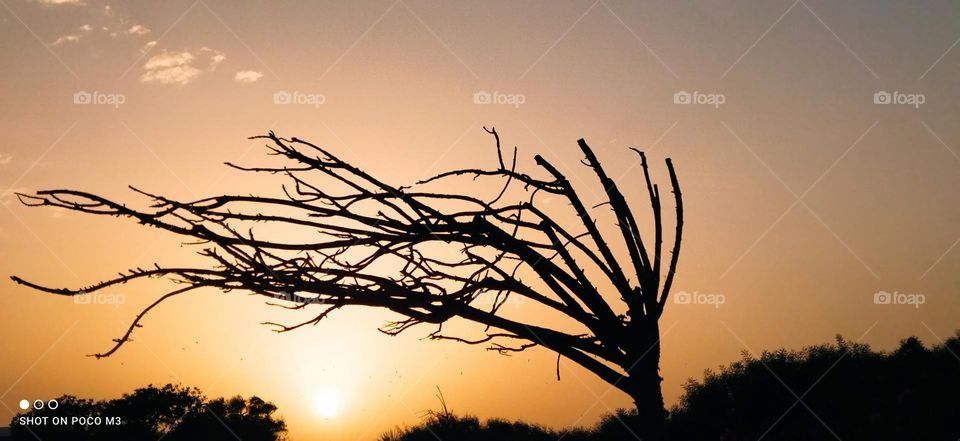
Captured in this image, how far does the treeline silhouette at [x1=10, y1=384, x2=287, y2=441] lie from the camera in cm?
1775

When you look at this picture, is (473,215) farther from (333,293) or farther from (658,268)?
(658,268)

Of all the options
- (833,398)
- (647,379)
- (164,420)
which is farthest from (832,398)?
(164,420)

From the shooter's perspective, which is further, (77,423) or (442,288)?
(77,423)

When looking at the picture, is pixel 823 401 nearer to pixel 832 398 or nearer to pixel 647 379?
pixel 832 398

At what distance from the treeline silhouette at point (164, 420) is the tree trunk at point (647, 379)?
526 inches

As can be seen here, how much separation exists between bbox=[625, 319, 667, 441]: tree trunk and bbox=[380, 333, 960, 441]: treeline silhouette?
5.22 ft

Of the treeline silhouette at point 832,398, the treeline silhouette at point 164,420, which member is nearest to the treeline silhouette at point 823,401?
the treeline silhouette at point 832,398

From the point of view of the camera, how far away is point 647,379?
420cm

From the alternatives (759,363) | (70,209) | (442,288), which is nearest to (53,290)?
(70,209)

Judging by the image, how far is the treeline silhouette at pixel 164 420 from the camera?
58.2 ft

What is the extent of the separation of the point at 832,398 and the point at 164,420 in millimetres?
16851

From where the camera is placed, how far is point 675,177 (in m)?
4.76

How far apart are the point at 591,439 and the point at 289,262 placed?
18.0 feet

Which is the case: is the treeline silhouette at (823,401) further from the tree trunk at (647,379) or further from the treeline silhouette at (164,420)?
the treeline silhouette at (164,420)
